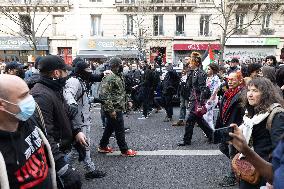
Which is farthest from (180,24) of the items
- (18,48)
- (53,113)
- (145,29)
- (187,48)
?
(53,113)

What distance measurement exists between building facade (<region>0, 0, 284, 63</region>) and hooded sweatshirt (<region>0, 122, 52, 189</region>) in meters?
27.7

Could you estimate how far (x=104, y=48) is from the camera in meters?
31.1

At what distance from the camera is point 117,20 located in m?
31.1

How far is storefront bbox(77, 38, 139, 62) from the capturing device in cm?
3072

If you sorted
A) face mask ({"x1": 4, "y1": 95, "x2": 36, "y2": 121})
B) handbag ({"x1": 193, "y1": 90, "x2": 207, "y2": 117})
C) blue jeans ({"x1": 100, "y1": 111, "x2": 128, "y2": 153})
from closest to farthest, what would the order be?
1. face mask ({"x1": 4, "y1": 95, "x2": 36, "y2": 121})
2. blue jeans ({"x1": 100, "y1": 111, "x2": 128, "y2": 153})
3. handbag ({"x1": 193, "y1": 90, "x2": 207, "y2": 117})

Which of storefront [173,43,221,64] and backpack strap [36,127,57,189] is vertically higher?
storefront [173,43,221,64]

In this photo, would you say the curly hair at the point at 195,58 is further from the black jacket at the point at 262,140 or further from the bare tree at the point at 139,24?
the bare tree at the point at 139,24

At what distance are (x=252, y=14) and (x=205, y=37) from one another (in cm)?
471

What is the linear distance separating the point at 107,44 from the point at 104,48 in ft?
1.52

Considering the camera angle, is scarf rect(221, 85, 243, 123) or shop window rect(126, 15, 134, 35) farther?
shop window rect(126, 15, 134, 35)

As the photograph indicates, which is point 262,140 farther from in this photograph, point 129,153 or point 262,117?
point 129,153

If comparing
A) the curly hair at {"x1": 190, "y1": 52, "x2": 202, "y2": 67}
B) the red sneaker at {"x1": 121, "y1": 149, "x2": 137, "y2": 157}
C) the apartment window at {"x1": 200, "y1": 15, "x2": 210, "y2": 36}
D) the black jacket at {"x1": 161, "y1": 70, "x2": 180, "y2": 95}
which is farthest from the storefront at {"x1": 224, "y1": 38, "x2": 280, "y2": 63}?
the red sneaker at {"x1": 121, "y1": 149, "x2": 137, "y2": 157}

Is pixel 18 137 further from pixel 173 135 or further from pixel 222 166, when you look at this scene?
pixel 173 135

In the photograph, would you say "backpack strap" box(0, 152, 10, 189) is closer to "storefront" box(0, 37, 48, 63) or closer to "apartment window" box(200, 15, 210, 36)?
"storefront" box(0, 37, 48, 63)
